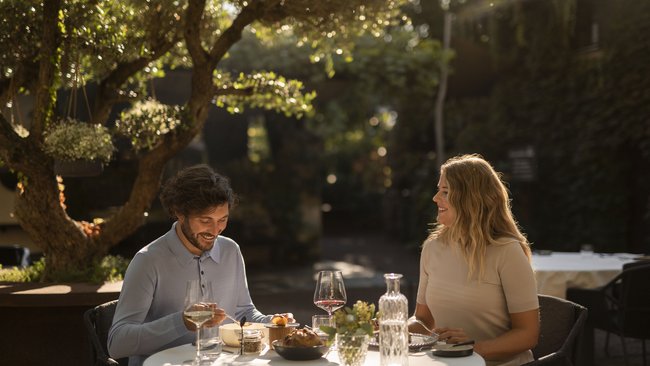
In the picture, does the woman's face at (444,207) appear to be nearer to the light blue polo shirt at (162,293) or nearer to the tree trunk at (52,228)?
the light blue polo shirt at (162,293)

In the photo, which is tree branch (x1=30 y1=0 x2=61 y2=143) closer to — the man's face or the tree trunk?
the tree trunk

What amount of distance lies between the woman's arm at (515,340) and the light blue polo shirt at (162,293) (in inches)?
37.9

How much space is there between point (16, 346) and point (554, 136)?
9493 mm

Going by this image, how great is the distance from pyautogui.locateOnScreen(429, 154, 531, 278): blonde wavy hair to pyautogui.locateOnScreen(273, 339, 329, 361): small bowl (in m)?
0.82

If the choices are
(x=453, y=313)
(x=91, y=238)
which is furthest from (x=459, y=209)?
(x=91, y=238)

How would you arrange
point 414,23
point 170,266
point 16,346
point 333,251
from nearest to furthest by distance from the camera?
point 170,266 < point 16,346 < point 414,23 < point 333,251

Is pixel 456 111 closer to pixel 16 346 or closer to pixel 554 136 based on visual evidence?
pixel 554 136

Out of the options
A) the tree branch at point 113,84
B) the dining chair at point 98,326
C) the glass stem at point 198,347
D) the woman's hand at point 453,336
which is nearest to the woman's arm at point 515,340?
the woman's hand at point 453,336

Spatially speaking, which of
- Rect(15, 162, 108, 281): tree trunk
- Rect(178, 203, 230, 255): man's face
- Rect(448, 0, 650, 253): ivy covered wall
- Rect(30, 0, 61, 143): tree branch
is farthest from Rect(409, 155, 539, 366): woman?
Rect(448, 0, 650, 253): ivy covered wall

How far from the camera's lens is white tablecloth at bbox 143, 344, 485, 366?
3.04 m

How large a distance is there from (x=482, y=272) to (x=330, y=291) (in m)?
0.66

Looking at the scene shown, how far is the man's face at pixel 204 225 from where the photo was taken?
346cm

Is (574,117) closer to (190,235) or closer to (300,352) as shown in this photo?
(190,235)

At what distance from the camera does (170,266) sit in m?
3.49
